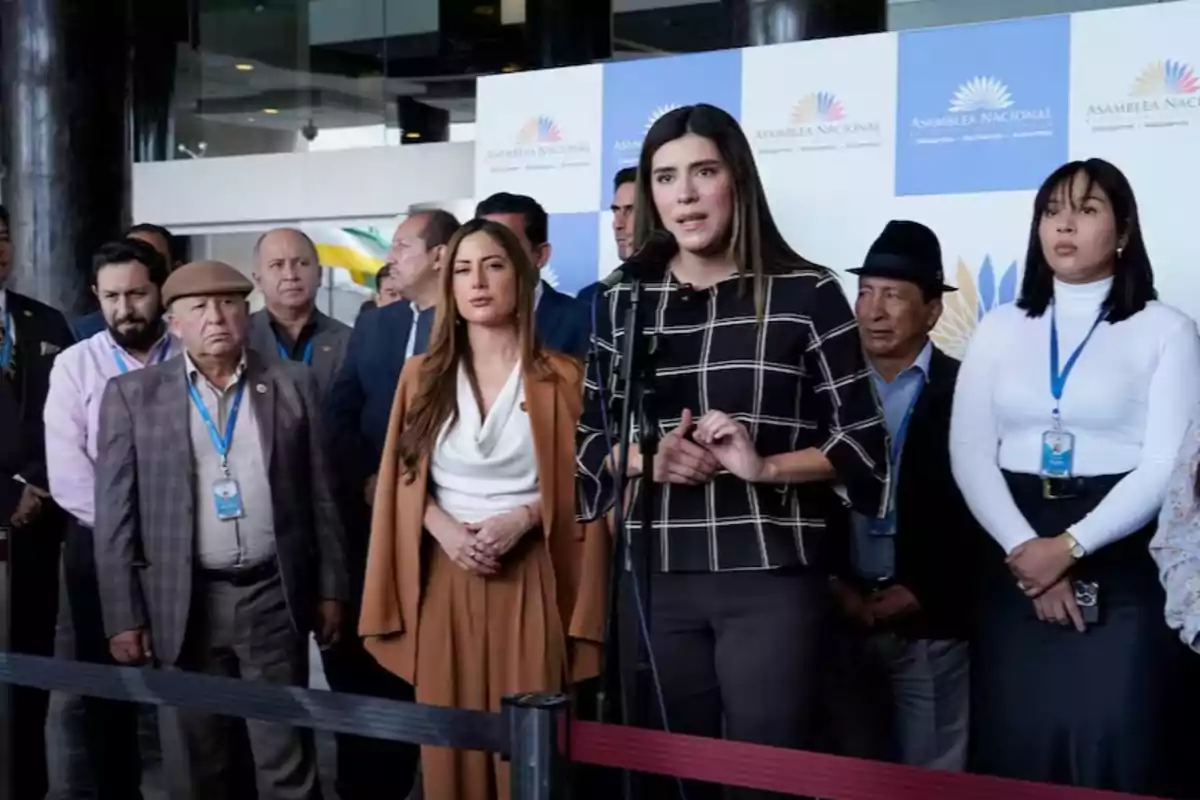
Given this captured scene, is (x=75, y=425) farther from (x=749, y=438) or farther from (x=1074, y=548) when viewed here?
(x=1074, y=548)

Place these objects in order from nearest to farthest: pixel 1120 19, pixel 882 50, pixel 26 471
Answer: pixel 1120 19, pixel 882 50, pixel 26 471

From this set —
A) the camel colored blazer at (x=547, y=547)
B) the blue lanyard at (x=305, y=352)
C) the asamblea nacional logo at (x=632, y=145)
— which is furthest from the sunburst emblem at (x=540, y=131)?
the camel colored blazer at (x=547, y=547)

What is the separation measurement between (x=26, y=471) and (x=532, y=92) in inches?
71.0

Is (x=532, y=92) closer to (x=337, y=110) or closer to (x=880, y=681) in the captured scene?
(x=880, y=681)

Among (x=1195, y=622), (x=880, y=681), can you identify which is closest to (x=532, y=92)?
(x=880, y=681)

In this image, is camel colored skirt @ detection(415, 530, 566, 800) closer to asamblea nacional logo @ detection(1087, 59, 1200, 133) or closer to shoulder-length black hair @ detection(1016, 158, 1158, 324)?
shoulder-length black hair @ detection(1016, 158, 1158, 324)

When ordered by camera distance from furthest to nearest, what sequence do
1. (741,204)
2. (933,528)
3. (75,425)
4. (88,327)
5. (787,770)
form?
1. (88,327)
2. (75,425)
3. (933,528)
4. (741,204)
5. (787,770)

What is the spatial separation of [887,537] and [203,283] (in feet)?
5.52

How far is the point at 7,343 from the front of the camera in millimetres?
4395

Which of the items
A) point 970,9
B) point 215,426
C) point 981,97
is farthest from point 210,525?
point 970,9

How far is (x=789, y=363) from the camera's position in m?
2.66

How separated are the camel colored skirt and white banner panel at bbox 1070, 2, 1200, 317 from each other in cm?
155

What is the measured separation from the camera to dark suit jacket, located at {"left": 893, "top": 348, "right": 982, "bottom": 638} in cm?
337

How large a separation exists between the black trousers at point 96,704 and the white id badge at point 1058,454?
2478 millimetres
